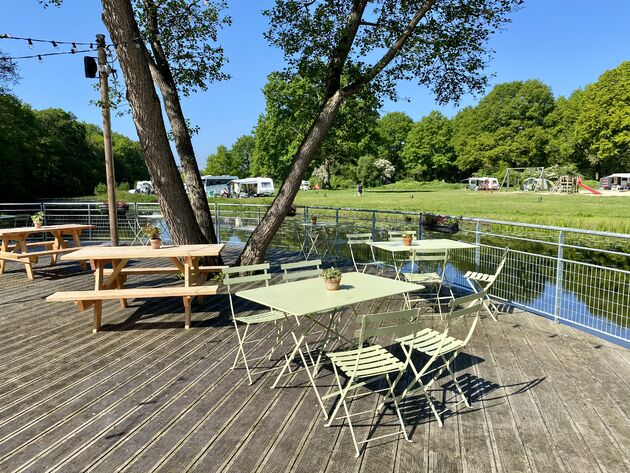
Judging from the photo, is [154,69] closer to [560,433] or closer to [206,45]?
[206,45]

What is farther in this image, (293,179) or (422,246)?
(293,179)

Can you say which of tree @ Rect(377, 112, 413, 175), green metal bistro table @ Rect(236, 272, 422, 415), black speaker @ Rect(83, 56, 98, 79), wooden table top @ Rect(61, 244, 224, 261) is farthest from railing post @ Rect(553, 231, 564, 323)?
tree @ Rect(377, 112, 413, 175)

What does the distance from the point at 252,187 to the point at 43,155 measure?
831 inches

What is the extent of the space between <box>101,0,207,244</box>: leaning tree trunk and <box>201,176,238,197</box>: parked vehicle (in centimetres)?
4591

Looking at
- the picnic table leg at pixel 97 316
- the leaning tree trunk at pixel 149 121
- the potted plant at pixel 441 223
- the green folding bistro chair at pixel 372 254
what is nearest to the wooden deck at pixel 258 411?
the picnic table leg at pixel 97 316

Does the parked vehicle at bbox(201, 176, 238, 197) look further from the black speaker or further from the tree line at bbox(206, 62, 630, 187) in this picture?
the black speaker

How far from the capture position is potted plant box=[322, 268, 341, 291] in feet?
11.7

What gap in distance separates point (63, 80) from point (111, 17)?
5887mm

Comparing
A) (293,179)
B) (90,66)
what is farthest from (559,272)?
(90,66)

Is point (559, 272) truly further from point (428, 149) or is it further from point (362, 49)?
point (428, 149)

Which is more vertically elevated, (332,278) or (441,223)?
(441,223)

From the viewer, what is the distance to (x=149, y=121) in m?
6.23

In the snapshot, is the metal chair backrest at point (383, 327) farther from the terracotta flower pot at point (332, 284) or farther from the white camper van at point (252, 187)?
the white camper van at point (252, 187)

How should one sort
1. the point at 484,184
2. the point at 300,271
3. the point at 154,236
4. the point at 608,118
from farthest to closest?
1. the point at 484,184
2. the point at 608,118
3. the point at 154,236
4. the point at 300,271
